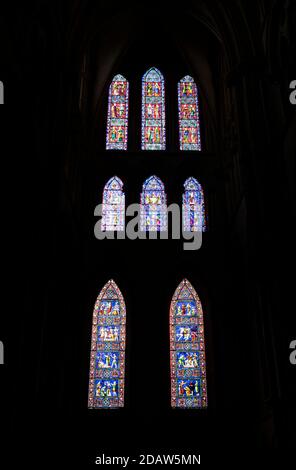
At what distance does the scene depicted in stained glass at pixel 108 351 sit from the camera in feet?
40.3

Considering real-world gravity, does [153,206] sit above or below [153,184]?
below

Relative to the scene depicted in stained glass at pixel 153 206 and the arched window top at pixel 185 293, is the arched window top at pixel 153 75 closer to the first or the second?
the scene depicted in stained glass at pixel 153 206

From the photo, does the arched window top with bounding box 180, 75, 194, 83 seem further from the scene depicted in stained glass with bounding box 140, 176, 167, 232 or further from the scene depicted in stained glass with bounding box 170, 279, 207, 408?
the scene depicted in stained glass with bounding box 170, 279, 207, 408

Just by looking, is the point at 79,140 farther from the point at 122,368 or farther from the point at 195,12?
the point at 122,368

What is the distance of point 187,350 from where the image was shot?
42.4 feet

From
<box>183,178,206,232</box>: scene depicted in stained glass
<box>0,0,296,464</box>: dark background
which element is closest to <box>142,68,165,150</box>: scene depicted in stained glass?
<box>0,0,296,464</box>: dark background

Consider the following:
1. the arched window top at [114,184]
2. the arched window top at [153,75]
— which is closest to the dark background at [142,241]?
the arched window top at [114,184]

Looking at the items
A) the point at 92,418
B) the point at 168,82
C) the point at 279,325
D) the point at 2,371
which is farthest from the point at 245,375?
the point at 168,82

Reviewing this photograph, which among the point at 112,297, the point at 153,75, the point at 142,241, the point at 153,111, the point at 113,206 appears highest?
the point at 153,75

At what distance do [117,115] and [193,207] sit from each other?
396 cm

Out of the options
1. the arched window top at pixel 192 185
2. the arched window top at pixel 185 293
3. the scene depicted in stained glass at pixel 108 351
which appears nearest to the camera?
the scene depicted in stained glass at pixel 108 351

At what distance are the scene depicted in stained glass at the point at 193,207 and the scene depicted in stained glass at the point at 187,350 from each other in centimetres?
166

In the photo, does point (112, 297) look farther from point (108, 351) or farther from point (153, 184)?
point (153, 184)

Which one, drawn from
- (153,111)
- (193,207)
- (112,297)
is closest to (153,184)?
(193,207)
